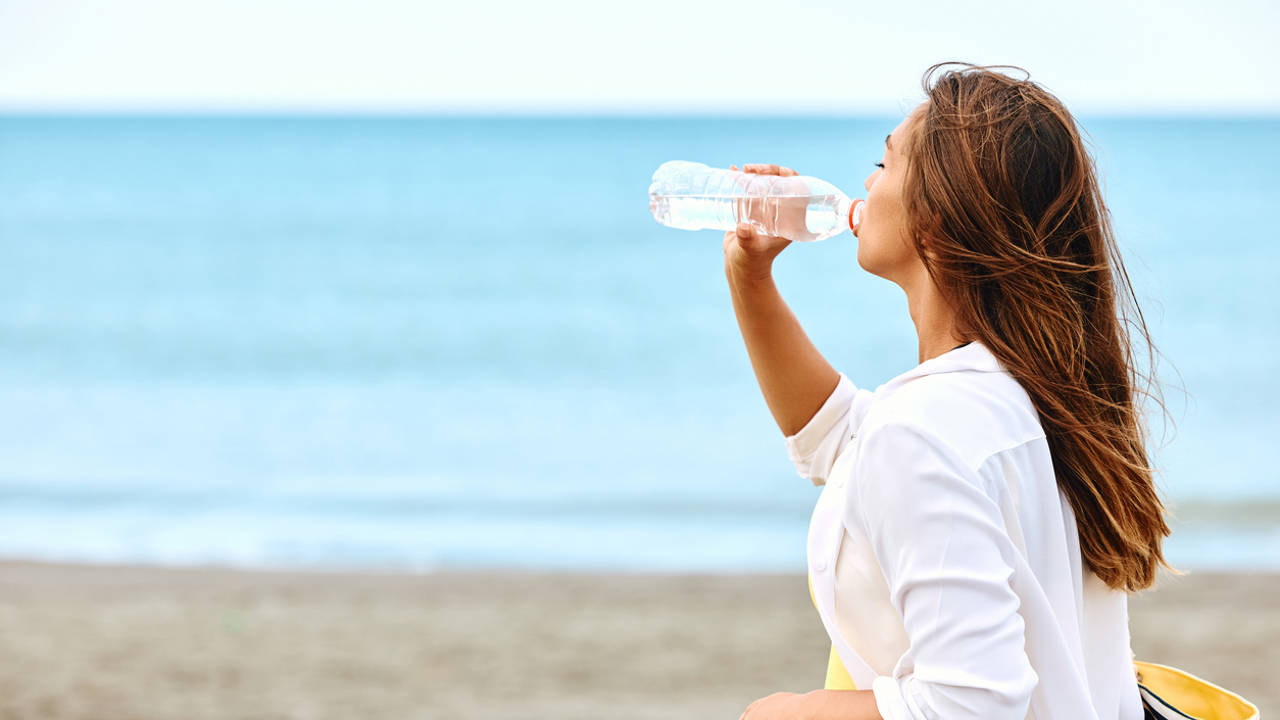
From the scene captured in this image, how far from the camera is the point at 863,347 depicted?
20.5m

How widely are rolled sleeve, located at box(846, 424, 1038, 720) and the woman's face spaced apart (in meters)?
0.33

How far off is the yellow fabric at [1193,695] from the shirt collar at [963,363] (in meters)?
0.53

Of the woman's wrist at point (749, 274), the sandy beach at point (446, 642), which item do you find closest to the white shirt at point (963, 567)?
the woman's wrist at point (749, 274)

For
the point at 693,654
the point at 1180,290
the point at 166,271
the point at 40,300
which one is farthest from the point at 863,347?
the point at 166,271

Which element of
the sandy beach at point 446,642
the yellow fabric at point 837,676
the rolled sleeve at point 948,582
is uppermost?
the rolled sleeve at point 948,582

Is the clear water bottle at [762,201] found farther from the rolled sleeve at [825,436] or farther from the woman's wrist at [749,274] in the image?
the rolled sleeve at [825,436]

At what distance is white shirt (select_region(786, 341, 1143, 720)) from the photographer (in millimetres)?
1268

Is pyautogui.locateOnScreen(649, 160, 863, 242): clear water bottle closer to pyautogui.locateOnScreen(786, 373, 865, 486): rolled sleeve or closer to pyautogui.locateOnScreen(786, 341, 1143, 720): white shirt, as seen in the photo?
pyautogui.locateOnScreen(786, 373, 865, 486): rolled sleeve

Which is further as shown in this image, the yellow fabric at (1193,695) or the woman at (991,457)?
the yellow fabric at (1193,695)

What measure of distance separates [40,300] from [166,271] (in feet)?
18.6

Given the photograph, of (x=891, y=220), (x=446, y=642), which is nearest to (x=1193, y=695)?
(x=891, y=220)

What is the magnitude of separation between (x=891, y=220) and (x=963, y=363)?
0.82 ft

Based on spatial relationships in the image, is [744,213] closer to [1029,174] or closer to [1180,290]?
[1029,174]

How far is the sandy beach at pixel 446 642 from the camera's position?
529cm
